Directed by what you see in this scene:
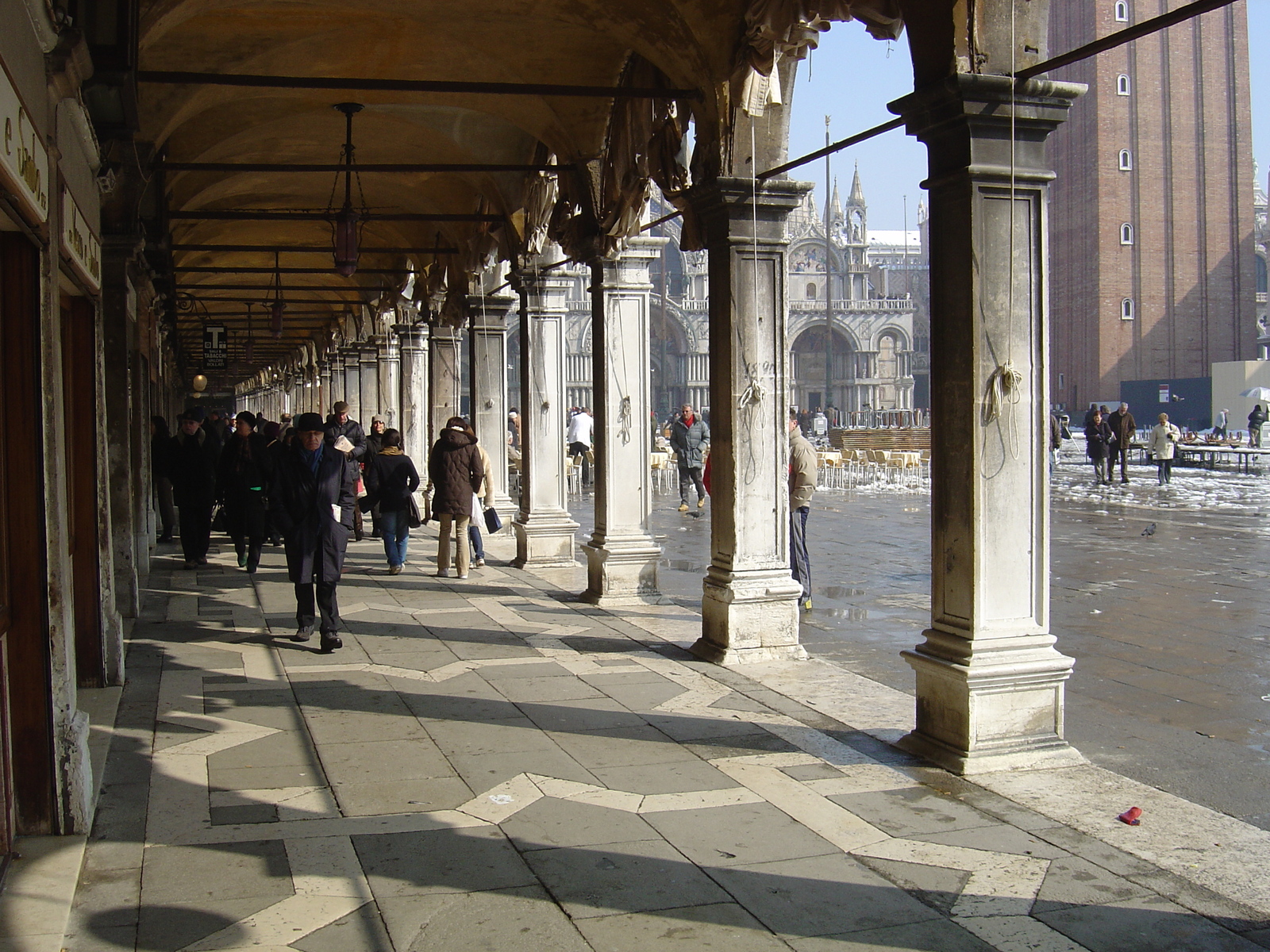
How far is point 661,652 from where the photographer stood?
8.10 metres

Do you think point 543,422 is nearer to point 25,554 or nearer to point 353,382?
point 25,554

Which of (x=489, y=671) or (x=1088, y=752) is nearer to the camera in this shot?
(x=1088, y=752)

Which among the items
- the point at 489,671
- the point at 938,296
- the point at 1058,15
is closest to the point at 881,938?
the point at 938,296

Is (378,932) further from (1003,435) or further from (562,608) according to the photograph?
(562,608)

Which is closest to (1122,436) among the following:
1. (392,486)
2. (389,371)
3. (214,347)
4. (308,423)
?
(389,371)

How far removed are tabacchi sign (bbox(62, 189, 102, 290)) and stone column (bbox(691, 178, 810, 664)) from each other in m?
3.64

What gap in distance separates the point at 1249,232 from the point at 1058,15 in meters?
12.0

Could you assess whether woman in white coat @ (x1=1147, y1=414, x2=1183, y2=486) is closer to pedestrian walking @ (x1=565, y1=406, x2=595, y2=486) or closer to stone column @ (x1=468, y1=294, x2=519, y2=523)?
pedestrian walking @ (x1=565, y1=406, x2=595, y2=486)

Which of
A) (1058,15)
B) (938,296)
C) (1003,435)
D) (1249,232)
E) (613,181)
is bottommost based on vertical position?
(1003,435)

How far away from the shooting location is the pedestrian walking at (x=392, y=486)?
11.6 m

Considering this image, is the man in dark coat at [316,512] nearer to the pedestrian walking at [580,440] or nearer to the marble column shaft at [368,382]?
the pedestrian walking at [580,440]

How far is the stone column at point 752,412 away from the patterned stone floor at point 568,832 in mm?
558

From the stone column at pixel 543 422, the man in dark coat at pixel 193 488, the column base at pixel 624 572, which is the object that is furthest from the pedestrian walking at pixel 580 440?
the column base at pixel 624 572

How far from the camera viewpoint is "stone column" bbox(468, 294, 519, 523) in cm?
1524
